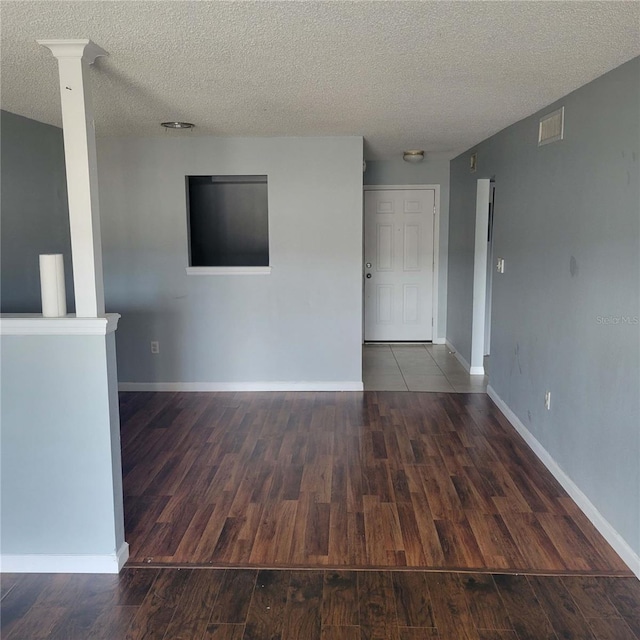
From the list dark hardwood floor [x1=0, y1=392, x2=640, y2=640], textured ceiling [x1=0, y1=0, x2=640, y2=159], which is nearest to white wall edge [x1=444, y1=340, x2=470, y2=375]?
dark hardwood floor [x1=0, y1=392, x2=640, y2=640]

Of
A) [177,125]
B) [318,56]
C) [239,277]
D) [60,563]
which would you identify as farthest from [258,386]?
[318,56]

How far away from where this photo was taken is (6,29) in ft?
6.77

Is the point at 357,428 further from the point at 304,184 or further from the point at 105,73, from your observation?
the point at 105,73

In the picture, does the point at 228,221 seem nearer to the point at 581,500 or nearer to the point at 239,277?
the point at 239,277

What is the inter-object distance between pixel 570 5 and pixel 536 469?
2.58 meters

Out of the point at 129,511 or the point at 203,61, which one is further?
the point at 129,511

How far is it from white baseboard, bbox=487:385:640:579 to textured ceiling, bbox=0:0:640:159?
2147 millimetres

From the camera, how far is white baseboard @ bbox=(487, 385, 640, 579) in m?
2.43

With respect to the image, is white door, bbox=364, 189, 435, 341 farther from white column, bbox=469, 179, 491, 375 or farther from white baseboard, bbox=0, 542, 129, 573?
white baseboard, bbox=0, 542, 129, 573

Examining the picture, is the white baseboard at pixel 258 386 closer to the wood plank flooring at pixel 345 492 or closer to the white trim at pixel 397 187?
the wood plank flooring at pixel 345 492

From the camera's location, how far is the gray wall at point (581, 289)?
2.47 meters

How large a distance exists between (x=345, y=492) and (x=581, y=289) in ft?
5.64

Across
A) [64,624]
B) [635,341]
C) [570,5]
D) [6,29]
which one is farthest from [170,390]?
[570,5]

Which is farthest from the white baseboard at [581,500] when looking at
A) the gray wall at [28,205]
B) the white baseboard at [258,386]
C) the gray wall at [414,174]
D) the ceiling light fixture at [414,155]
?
the gray wall at [28,205]
